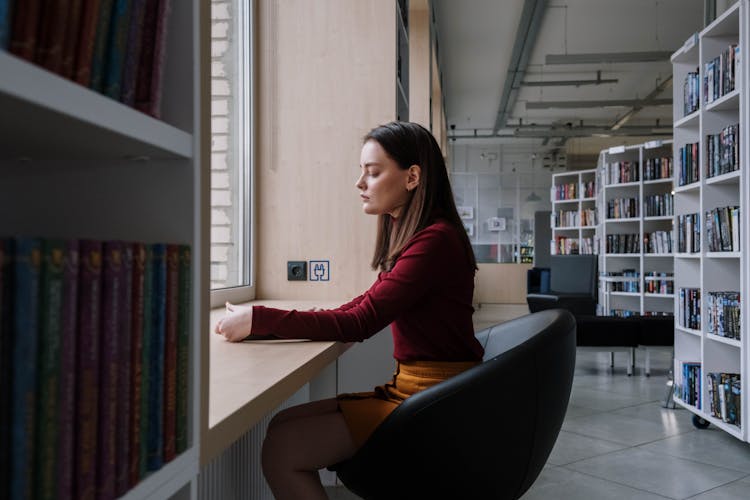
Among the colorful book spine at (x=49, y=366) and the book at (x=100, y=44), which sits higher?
the book at (x=100, y=44)

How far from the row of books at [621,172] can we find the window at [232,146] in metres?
5.94

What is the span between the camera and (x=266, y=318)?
151cm

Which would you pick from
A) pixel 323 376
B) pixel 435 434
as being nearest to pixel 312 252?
pixel 323 376

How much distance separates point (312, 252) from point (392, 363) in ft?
2.02

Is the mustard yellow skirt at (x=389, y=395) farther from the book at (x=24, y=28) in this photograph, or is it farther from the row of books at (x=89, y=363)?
the book at (x=24, y=28)

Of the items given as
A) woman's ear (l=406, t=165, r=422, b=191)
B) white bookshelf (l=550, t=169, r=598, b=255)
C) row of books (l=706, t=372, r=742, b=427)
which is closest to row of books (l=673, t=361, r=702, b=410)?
row of books (l=706, t=372, r=742, b=427)

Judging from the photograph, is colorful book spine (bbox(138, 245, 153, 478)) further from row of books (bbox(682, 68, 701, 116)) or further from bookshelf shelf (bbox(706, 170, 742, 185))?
row of books (bbox(682, 68, 701, 116))

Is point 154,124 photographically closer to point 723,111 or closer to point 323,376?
point 323,376

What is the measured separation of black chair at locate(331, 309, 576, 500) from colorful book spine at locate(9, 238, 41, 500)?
3.04 feet

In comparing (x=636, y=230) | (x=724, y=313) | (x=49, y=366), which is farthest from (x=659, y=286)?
(x=49, y=366)

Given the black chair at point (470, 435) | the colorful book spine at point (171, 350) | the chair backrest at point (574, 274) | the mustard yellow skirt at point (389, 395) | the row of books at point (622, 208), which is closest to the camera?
the colorful book spine at point (171, 350)

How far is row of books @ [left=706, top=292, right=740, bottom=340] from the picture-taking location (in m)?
3.33

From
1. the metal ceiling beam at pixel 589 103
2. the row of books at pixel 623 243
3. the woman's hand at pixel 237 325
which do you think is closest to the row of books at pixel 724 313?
the woman's hand at pixel 237 325

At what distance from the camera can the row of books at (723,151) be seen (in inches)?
130
